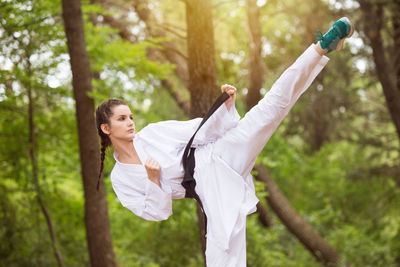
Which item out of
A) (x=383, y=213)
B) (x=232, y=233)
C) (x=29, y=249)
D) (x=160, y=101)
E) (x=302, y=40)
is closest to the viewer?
(x=232, y=233)

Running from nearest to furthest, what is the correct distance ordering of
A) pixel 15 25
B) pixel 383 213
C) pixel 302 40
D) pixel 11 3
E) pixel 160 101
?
1. pixel 11 3
2. pixel 15 25
3. pixel 383 213
4. pixel 160 101
5. pixel 302 40

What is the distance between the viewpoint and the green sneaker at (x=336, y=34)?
8.16ft

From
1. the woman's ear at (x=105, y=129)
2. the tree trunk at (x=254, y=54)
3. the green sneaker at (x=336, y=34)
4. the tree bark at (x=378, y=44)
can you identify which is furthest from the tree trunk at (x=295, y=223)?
the green sneaker at (x=336, y=34)

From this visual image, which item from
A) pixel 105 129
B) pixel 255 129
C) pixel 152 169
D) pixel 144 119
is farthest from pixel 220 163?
pixel 144 119

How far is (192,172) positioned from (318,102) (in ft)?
36.9

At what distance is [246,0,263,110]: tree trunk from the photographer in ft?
26.7

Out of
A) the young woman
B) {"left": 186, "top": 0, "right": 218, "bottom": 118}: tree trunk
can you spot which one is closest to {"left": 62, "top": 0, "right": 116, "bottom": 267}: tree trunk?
{"left": 186, "top": 0, "right": 218, "bottom": 118}: tree trunk

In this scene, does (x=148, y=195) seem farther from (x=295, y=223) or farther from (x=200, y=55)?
(x=295, y=223)

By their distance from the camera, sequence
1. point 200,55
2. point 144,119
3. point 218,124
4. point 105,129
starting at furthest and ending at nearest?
point 144,119
point 200,55
point 105,129
point 218,124

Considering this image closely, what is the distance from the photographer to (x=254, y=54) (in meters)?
8.41

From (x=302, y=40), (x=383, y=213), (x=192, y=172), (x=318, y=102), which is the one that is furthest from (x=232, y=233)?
(x=302, y=40)

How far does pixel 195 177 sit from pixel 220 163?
20 cm

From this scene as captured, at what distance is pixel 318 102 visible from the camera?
1332 centimetres

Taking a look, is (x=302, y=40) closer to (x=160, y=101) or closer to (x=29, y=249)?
(x=160, y=101)
